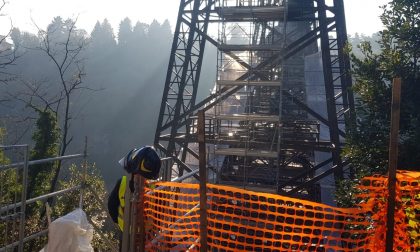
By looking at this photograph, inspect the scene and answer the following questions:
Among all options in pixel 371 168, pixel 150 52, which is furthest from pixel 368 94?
pixel 150 52

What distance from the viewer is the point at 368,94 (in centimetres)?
544

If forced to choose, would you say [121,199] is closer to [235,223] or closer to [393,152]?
[235,223]

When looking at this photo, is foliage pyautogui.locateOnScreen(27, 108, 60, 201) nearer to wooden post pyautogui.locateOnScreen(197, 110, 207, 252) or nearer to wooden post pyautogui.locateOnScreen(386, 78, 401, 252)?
wooden post pyautogui.locateOnScreen(197, 110, 207, 252)

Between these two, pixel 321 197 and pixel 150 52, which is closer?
pixel 321 197

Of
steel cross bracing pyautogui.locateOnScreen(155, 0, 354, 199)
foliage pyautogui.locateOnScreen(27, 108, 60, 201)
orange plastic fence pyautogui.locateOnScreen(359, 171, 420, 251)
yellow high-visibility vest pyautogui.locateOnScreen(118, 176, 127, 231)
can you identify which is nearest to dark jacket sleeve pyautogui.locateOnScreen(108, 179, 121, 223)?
yellow high-visibility vest pyautogui.locateOnScreen(118, 176, 127, 231)

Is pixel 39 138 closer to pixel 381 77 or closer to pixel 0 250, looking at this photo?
pixel 0 250

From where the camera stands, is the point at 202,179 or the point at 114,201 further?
the point at 114,201

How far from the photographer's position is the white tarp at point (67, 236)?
4559 millimetres

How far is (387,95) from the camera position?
209 inches

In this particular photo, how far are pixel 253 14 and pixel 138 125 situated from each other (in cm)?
6902

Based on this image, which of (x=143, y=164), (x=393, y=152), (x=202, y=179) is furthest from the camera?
(x=143, y=164)

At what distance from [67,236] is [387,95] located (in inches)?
193

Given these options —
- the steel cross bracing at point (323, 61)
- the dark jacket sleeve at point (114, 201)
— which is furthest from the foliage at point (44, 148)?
the dark jacket sleeve at point (114, 201)

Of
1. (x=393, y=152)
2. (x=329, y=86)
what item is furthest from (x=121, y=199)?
(x=329, y=86)
